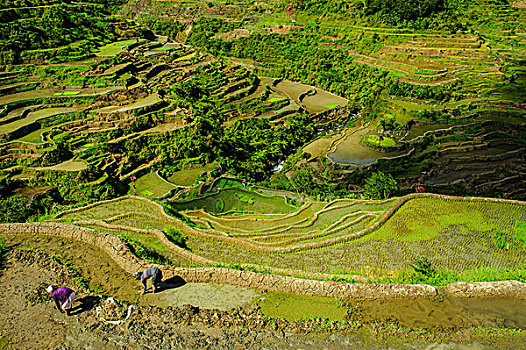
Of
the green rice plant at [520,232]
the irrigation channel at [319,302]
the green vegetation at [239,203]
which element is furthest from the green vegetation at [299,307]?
the green vegetation at [239,203]

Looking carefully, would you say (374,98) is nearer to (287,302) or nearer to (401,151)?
(401,151)

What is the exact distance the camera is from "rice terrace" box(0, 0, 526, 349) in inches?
350

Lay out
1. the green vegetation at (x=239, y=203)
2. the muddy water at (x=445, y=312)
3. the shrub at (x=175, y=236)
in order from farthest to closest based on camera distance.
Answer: the green vegetation at (x=239, y=203), the shrub at (x=175, y=236), the muddy water at (x=445, y=312)

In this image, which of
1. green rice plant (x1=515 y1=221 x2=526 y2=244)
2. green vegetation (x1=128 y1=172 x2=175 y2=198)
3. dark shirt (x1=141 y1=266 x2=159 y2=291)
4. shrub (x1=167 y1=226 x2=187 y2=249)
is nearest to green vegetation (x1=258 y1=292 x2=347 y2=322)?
dark shirt (x1=141 y1=266 x2=159 y2=291)

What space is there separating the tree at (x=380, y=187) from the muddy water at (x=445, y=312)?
1403 cm

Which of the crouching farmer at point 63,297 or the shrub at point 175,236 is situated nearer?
the crouching farmer at point 63,297

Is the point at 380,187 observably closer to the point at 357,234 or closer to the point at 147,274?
the point at 357,234

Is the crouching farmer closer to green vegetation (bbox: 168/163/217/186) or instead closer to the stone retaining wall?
the stone retaining wall

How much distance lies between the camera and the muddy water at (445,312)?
8.74 m

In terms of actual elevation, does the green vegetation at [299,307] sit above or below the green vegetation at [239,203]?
above

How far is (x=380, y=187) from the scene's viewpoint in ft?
77.7

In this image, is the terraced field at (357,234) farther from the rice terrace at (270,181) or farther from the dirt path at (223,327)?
the dirt path at (223,327)

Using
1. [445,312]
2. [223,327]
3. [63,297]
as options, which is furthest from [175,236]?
[445,312]

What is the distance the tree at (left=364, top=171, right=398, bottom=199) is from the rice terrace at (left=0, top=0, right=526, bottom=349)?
0.14 metres
